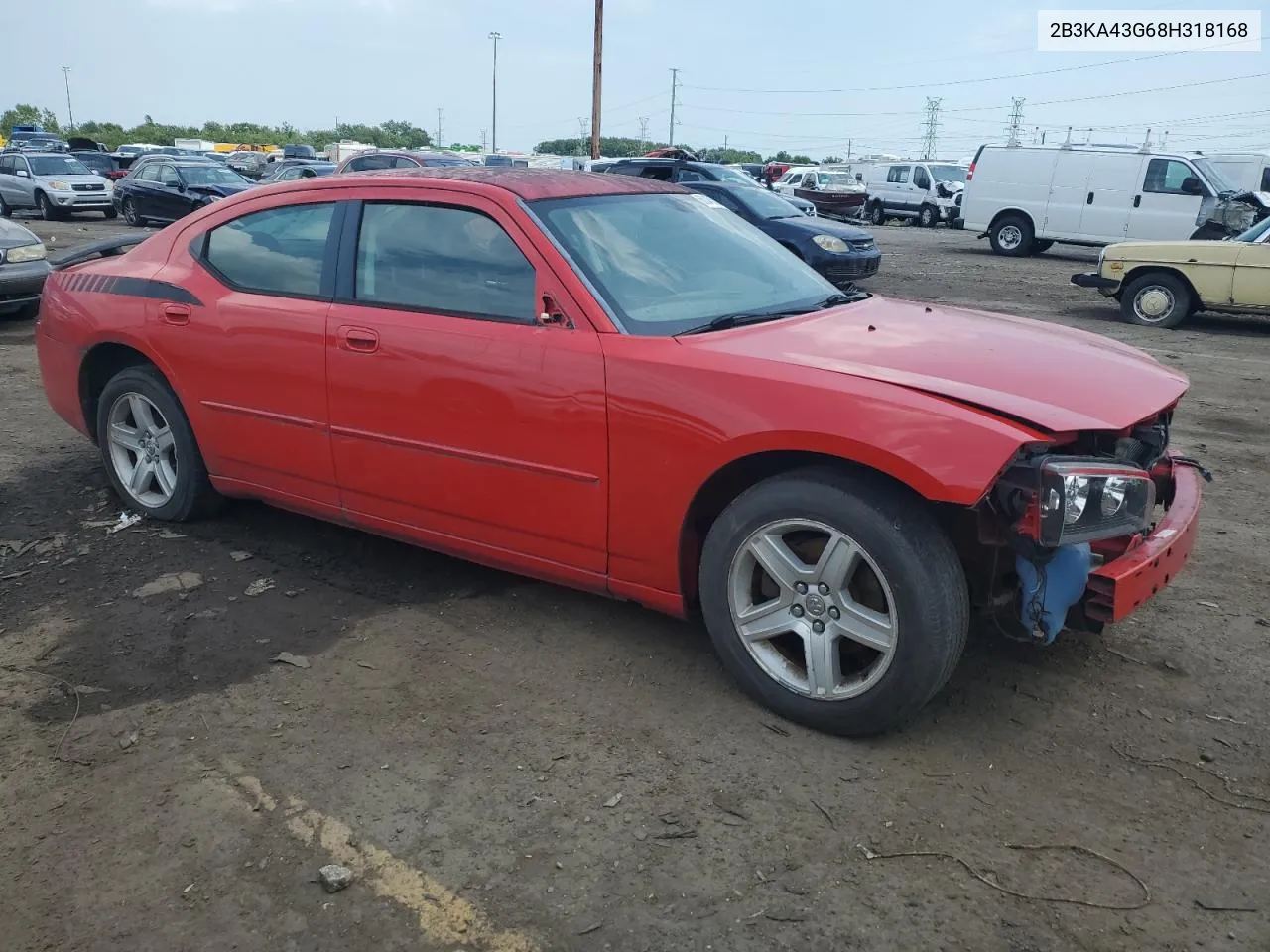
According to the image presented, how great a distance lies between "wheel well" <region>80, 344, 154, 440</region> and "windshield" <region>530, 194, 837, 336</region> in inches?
90.0

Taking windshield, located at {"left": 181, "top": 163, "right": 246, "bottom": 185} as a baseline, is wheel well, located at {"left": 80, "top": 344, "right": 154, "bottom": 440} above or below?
below

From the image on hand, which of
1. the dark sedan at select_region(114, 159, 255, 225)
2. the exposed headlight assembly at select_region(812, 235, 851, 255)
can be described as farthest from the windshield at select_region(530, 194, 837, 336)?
the dark sedan at select_region(114, 159, 255, 225)

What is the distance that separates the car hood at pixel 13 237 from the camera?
9898 millimetres

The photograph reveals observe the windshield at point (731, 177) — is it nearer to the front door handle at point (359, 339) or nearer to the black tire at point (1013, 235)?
the black tire at point (1013, 235)

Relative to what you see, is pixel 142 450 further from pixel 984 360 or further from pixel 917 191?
pixel 917 191

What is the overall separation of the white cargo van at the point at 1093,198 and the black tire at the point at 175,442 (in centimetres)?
1748

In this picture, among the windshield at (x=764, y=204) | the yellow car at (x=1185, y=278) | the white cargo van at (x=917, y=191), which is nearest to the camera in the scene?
the yellow car at (x=1185, y=278)

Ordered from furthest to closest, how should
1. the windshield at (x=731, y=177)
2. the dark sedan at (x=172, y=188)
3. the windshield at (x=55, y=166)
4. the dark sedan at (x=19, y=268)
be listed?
1. the windshield at (x=55, y=166)
2. the dark sedan at (x=172, y=188)
3. the windshield at (x=731, y=177)
4. the dark sedan at (x=19, y=268)

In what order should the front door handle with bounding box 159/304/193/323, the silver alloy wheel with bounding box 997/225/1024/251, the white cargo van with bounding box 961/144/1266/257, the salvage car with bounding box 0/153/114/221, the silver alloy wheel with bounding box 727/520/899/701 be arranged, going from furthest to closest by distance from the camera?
the salvage car with bounding box 0/153/114/221
the silver alloy wheel with bounding box 997/225/1024/251
the white cargo van with bounding box 961/144/1266/257
the front door handle with bounding box 159/304/193/323
the silver alloy wheel with bounding box 727/520/899/701

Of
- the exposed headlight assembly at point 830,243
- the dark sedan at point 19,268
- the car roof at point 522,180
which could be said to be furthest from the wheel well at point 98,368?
the exposed headlight assembly at point 830,243

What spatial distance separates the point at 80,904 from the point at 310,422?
6.56 ft

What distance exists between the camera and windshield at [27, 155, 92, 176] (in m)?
24.6

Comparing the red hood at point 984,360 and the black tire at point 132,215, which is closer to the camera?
the red hood at point 984,360

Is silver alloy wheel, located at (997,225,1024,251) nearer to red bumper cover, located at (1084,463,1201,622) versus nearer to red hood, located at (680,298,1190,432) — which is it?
red hood, located at (680,298,1190,432)
